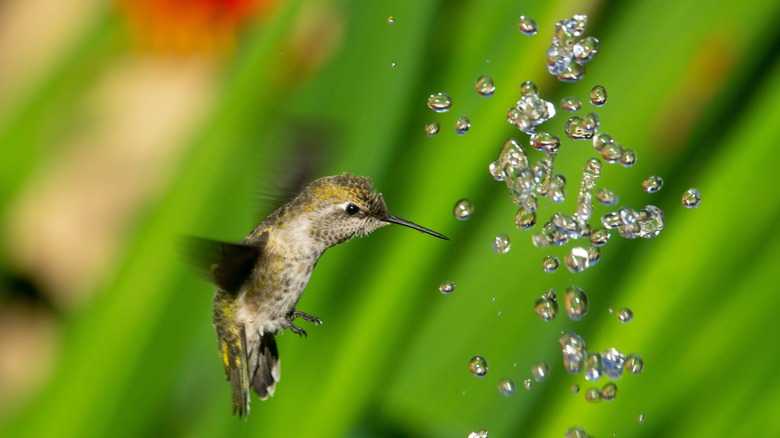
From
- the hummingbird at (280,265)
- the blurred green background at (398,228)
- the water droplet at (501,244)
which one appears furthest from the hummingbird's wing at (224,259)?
the water droplet at (501,244)

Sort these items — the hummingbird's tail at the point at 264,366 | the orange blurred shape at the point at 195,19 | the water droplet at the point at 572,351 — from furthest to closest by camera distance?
the orange blurred shape at the point at 195,19
the water droplet at the point at 572,351
the hummingbird's tail at the point at 264,366

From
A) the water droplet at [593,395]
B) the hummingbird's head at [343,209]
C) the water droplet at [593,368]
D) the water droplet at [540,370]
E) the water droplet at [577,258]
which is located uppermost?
the water droplet at [577,258]

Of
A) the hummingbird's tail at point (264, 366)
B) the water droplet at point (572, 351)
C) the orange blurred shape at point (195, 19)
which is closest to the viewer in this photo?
the hummingbird's tail at point (264, 366)

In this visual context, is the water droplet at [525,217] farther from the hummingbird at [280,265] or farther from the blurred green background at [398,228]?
the hummingbird at [280,265]

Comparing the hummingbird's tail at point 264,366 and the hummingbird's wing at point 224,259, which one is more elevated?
the hummingbird's wing at point 224,259

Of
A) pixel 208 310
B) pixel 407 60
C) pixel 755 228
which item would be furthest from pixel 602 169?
pixel 208 310

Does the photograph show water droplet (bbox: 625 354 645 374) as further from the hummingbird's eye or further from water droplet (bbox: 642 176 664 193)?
the hummingbird's eye

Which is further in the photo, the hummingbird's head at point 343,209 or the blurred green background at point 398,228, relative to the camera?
the blurred green background at point 398,228

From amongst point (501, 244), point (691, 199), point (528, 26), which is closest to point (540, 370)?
point (501, 244)
